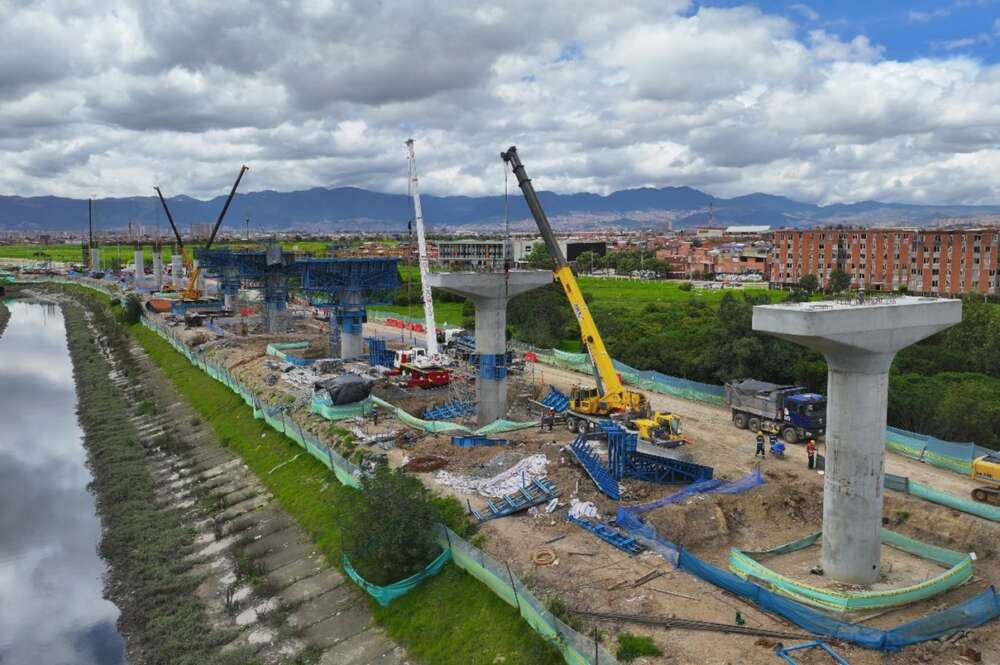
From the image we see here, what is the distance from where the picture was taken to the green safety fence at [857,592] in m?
18.8

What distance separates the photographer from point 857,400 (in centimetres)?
1969

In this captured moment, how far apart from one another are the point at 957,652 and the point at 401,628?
13628mm

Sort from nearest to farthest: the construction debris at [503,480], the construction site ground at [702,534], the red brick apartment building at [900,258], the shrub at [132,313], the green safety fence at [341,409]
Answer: the construction site ground at [702,534] → the construction debris at [503,480] → the green safety fence at [341,409] → the shrub at [132,313] → the red brick apartment building at [900,258]

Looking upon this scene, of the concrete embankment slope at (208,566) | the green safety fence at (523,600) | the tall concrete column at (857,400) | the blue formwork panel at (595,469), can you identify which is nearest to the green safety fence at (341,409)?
the concrete embankment slope at (208,566)

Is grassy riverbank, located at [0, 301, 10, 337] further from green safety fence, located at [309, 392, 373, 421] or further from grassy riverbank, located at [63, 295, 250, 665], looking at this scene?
green safety fence, located at [309, 392, 373, 421]

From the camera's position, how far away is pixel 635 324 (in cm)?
6147

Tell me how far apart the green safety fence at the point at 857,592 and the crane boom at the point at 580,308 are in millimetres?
12882

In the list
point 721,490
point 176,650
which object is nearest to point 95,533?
point 176,650

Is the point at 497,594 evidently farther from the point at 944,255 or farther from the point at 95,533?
the point at 944,255

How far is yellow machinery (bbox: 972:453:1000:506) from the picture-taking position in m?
25.1

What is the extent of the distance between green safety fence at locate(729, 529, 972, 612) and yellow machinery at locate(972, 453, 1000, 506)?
4.31 m

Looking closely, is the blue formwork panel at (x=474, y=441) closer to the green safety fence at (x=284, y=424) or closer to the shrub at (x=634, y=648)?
the green safety fence at (x=284, y=424)

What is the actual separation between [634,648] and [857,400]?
27.6 ft

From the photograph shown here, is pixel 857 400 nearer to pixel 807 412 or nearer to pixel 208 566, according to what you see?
pixel 807 412
